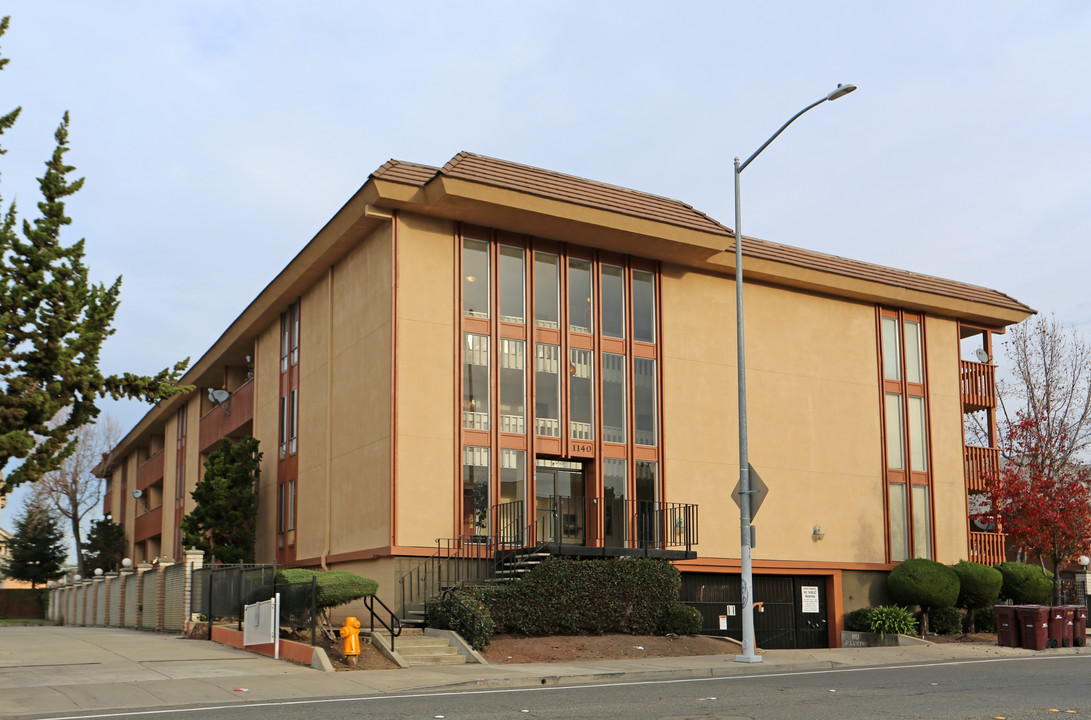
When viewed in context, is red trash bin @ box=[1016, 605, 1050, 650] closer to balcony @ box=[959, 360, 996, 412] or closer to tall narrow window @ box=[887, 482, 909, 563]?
A: tall narrow window @ box=[887, 482, 909, 563]

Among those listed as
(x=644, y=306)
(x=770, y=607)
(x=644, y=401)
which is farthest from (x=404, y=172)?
(x=770, y=607)

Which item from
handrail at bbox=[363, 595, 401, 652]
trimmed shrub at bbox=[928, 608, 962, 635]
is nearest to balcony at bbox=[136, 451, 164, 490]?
handrail at bbox=[363, 595, 401, 652]

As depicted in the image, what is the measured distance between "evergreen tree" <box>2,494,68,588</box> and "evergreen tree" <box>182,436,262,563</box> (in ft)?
111

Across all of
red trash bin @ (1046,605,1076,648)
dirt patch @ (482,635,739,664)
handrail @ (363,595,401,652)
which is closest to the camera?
handrail @ (363,595,401,652)

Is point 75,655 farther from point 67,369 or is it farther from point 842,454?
point 842,454

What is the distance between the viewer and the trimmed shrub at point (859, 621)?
27391 millimetres

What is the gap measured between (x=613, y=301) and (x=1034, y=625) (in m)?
12.2

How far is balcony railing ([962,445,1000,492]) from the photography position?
32.2 metres

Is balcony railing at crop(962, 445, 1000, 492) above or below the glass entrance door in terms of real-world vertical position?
above

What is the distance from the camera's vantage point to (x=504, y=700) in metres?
13.3

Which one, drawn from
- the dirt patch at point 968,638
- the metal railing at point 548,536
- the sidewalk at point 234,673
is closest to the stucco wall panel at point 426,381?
the metal railing at point 548,536

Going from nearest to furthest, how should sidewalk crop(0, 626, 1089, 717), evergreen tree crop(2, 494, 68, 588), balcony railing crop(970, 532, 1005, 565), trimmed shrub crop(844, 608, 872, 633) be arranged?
sidewalk crop(0, 626, 1089, 717)
trimmed shrub crop(844, 608, 872, 633)
balcony railing crop(970, 532, 1005, 565)
evergreen tree crop(2, 494, 68, 588)

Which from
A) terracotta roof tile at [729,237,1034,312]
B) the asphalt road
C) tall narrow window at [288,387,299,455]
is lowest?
the asphalt road

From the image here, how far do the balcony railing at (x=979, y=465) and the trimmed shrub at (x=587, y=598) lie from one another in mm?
13331
